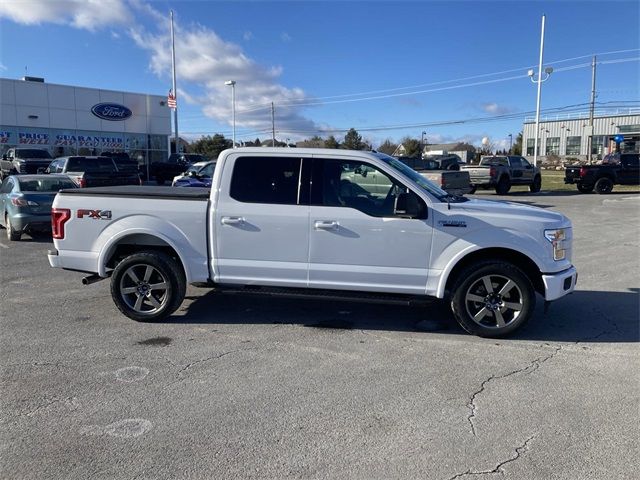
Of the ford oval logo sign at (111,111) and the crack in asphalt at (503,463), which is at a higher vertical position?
the ford oval logo sign at (111,111)

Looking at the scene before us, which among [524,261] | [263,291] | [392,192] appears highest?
[392,192]

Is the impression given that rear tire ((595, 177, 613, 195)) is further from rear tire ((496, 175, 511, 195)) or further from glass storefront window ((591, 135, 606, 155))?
glass storefront window ((591, 135, 606, 155))

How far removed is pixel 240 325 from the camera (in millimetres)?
A: 5770

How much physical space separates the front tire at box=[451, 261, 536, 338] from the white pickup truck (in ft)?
0.03

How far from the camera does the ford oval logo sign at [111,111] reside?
116 feet

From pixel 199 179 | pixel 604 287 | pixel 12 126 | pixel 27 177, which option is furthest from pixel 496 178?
pixel 12 126

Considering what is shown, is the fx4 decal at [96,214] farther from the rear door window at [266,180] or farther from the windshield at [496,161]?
the windshield at [496,161]

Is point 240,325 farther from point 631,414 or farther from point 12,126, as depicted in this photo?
point 12,126

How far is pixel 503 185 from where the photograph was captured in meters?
24.9

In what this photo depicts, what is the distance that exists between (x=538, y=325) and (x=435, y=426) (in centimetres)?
282

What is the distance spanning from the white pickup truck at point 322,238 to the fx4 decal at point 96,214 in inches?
0.6

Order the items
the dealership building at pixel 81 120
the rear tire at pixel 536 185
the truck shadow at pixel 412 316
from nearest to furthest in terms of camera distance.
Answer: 1. the truck shadow at pixel 412 316
2. the rear tire at pixel 536 185
3. the dealership building at pixel 81 120

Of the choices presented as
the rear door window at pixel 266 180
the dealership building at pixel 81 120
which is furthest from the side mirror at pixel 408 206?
the dealership building at pixel 81 120

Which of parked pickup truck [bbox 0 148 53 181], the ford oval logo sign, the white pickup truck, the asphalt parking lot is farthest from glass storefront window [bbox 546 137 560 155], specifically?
the white pickup truck
